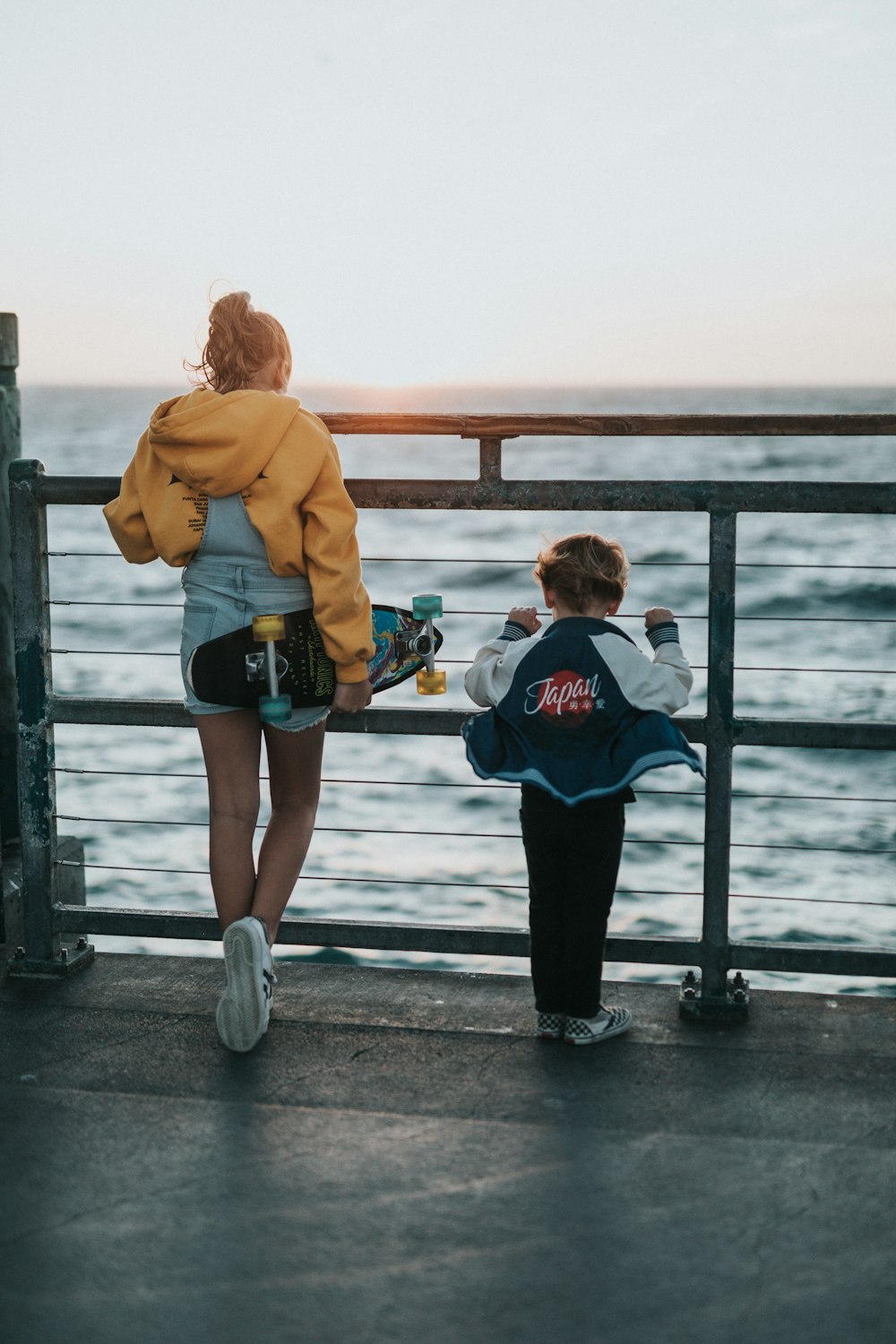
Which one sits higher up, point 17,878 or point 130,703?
point 130,703

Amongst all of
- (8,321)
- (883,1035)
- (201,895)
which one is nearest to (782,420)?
(883,1035)

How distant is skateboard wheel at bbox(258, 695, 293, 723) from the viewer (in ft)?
10.2

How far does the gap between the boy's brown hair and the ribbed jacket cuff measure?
4.6 inches

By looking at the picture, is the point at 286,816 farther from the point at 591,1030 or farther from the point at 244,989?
the point at 591,1030

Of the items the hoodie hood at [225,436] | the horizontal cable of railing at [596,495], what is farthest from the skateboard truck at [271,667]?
the horizontal cable of railing at [596,495]

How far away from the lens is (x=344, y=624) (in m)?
3.17

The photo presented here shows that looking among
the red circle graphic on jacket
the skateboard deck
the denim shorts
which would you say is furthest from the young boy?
the denim shorts

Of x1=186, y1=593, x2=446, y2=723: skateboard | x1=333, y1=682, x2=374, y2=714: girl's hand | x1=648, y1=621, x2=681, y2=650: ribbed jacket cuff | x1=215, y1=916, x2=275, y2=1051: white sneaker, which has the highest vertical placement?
x1=648, y1=621, x2=681, y2=650: ribbed jacket cuff

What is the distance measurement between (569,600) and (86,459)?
52.7m

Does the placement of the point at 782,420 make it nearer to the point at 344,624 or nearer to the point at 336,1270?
the point at 344,624

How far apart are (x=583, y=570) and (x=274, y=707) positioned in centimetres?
78

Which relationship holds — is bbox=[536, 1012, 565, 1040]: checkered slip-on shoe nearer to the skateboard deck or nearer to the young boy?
the young boy

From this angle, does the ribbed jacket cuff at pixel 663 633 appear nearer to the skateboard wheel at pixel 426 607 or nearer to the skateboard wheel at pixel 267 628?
the skateboard wheel at pixel 426 607

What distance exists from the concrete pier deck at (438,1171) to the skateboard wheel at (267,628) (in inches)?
37.9
